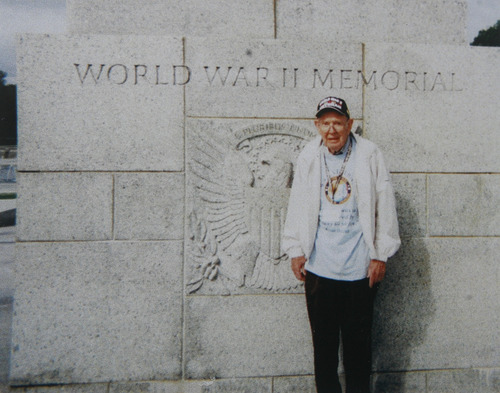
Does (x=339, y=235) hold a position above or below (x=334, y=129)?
below

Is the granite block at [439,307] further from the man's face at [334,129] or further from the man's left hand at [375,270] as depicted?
the man's face at [334,129]

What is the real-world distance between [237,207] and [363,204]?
1083mm

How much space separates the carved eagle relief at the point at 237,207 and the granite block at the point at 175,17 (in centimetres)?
87

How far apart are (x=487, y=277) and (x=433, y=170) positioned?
1.00 metres

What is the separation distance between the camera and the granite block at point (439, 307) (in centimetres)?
388

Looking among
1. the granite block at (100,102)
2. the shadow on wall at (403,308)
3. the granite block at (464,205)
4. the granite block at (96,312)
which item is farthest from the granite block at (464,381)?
the granite block at (100,102)

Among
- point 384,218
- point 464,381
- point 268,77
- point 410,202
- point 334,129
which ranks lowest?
point 464,381

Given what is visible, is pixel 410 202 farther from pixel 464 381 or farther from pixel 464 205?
pixel 464 381

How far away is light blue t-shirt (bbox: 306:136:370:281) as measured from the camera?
3074mm

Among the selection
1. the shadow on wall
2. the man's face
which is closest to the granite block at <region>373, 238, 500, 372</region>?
the shadow on wall

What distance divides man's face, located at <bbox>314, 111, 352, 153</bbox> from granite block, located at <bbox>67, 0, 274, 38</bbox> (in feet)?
3.83

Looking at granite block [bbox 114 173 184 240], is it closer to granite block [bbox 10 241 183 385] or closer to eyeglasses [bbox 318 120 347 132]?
granite block [bbox 10 241 183 385]

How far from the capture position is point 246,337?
3.77 m

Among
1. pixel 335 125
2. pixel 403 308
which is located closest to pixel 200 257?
pixel 335 125
